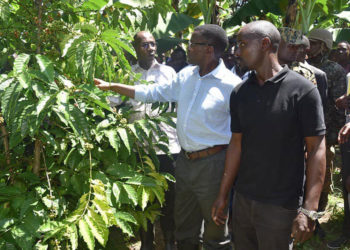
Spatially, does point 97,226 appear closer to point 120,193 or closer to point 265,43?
point 120,193

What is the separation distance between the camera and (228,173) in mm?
2482

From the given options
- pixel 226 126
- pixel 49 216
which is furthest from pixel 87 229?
pixel 226 126

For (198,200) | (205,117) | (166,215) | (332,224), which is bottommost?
(332,224)

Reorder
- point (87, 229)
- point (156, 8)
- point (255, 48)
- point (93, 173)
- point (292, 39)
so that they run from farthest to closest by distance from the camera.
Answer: point (292, 39) → point (156, 8) → point (93, 173) → point (255, 48) → point (87, 229)

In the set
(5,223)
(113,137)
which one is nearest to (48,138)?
(113,137)

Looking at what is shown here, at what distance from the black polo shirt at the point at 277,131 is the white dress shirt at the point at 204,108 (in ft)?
1.38

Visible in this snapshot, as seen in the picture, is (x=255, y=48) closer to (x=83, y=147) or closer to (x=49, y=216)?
(x=83, y=147)

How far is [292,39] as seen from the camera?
327 cm

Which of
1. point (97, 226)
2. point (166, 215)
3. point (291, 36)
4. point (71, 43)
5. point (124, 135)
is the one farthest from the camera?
point (166, 215)

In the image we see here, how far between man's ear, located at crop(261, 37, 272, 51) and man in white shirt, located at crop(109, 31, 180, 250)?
128 centimetres

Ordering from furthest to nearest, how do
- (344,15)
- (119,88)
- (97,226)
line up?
(344,15), (119,88), (97,226)

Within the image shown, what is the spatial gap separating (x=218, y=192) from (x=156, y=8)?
1222mm

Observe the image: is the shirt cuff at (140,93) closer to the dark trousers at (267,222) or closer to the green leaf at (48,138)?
the green leaf at (48,138)

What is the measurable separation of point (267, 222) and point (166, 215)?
1507 mm
